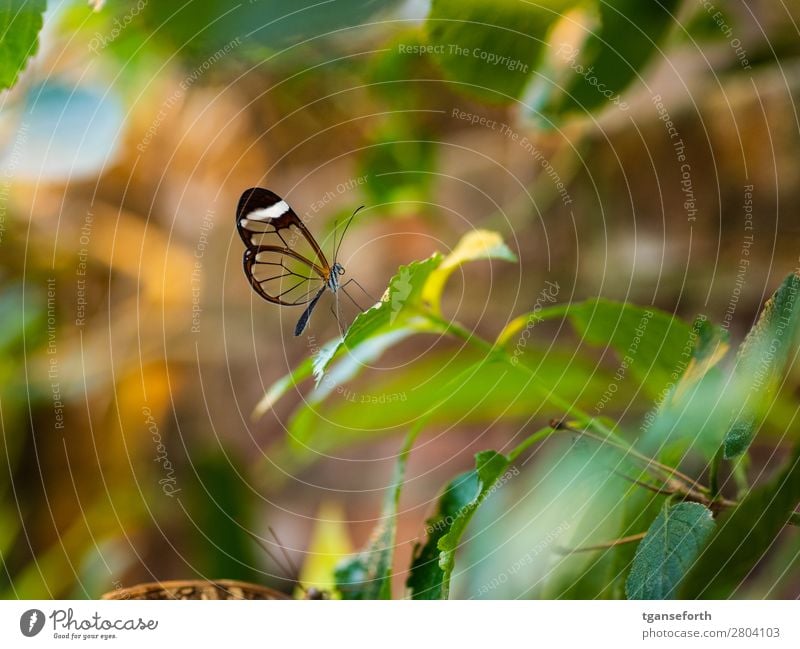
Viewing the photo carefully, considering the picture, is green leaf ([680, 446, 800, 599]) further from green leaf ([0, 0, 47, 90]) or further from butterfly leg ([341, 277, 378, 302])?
green leaf ([0, 0, 47, 90])

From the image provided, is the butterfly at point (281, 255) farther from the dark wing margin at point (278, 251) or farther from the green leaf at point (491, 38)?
the green leaf at point (491, 38)

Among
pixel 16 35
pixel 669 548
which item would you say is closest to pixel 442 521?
pixel 669 548

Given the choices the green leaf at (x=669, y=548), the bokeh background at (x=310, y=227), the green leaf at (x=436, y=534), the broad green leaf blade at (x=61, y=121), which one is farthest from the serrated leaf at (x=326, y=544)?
the broad green leaf blade at (x=61, y=121)

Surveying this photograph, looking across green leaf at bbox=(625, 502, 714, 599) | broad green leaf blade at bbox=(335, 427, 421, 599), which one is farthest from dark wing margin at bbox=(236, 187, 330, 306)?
green leaf at bbox=(625, 502, 714, 599)

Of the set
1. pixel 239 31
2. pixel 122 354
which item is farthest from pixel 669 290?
pixel 122 354

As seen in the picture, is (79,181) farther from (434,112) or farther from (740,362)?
(740,362)

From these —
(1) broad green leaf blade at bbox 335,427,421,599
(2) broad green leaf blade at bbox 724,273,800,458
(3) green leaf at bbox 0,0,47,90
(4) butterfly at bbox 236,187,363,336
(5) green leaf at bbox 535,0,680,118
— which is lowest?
(1) broad green leaf blade at bbox 335,427,421,599
